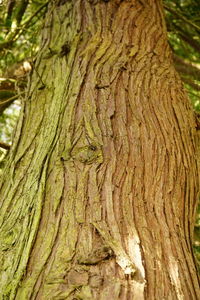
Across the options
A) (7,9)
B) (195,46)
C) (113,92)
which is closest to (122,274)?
(113,92)

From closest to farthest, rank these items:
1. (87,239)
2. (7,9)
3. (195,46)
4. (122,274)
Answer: (122,274) → (87,239) → (7,9) → (195,46)

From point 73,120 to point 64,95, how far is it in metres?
0.27

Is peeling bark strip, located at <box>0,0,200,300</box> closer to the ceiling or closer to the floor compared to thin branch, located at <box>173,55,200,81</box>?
closer to the floor

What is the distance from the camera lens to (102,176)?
1.65 metres

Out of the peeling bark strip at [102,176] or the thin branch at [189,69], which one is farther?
the thin branch at [189,69]

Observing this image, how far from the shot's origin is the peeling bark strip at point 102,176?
1.31m

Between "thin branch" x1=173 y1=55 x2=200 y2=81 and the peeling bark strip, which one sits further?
"thin branch" x1=173 y1=55 x2=200 y2=81

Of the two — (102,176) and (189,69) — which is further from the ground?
(189,69)

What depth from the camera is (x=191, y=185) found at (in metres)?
1.88

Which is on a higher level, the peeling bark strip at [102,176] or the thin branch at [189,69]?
the thin branch at [189,69]

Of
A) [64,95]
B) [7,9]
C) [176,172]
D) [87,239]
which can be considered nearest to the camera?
[87,239]

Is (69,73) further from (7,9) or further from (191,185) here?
(7,9)

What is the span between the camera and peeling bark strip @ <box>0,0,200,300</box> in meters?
1.31

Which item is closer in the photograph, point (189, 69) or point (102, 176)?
point (102, 176)
